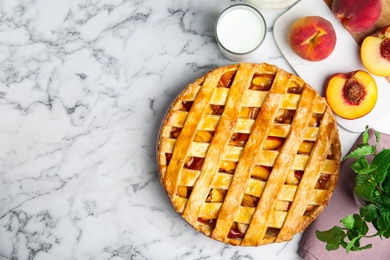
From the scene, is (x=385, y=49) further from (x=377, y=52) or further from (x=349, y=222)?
(x=349, y=222)

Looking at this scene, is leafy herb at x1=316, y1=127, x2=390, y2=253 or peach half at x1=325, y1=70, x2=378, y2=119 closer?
leafy herb at x1=316, y1=127, x2=390, y2=253

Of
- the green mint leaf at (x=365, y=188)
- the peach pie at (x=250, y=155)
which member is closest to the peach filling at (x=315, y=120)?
the peach pie at (x=250, y=155)

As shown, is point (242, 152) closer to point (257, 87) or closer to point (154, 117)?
point (257, 87)

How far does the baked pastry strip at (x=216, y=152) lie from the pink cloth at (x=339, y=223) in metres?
0.36

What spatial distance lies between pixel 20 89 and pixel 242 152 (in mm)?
717

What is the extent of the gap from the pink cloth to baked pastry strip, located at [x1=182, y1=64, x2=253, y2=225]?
0.36 meters

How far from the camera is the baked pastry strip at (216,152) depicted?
1625mm

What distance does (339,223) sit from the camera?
1.73 meters

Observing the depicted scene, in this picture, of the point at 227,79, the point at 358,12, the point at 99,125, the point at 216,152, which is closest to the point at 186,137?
the point at 216,152

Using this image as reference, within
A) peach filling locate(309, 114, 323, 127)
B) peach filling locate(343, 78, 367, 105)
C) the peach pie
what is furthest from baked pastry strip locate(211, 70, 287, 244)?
peach filling locate(343, 78, 367, 105)

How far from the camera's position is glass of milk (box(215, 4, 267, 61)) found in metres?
1.70

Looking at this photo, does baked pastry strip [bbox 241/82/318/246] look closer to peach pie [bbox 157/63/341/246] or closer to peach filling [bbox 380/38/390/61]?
peach pie [bbox 157/63/341/246]

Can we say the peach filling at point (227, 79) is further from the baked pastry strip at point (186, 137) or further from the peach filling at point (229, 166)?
the peach filling at point (229, 166)

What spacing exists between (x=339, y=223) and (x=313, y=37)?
542 mm
